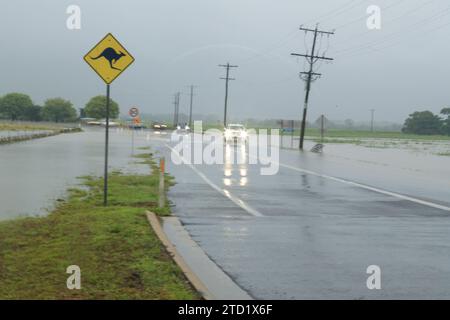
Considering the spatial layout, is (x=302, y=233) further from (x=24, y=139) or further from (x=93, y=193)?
(x=24, y=139)

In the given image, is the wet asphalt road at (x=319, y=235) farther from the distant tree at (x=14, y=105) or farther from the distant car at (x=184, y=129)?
the distant tree at (x=14, y=105)

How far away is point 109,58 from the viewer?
12664mm

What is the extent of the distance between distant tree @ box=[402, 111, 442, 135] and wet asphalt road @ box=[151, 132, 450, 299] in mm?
148632

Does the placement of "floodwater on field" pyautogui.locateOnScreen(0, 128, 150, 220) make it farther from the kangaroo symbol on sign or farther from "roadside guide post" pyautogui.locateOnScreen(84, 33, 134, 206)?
the kangaroo symbol on sign

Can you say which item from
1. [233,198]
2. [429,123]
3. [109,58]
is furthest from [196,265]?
[429,123]

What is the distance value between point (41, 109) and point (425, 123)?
110704 mm

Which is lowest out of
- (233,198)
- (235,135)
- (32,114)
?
(233,198)

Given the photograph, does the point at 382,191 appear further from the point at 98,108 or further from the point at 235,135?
the point at 98,108

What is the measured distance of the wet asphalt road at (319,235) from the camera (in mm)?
7066

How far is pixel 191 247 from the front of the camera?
9133mm

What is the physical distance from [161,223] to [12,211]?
2.99 meters

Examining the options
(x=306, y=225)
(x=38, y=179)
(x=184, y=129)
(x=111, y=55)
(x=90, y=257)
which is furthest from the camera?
(x=184, y=129)

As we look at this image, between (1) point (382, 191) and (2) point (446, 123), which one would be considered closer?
(1) point (382, 191)

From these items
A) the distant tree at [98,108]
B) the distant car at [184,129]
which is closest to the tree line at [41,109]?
the distant tree at [98,108]
